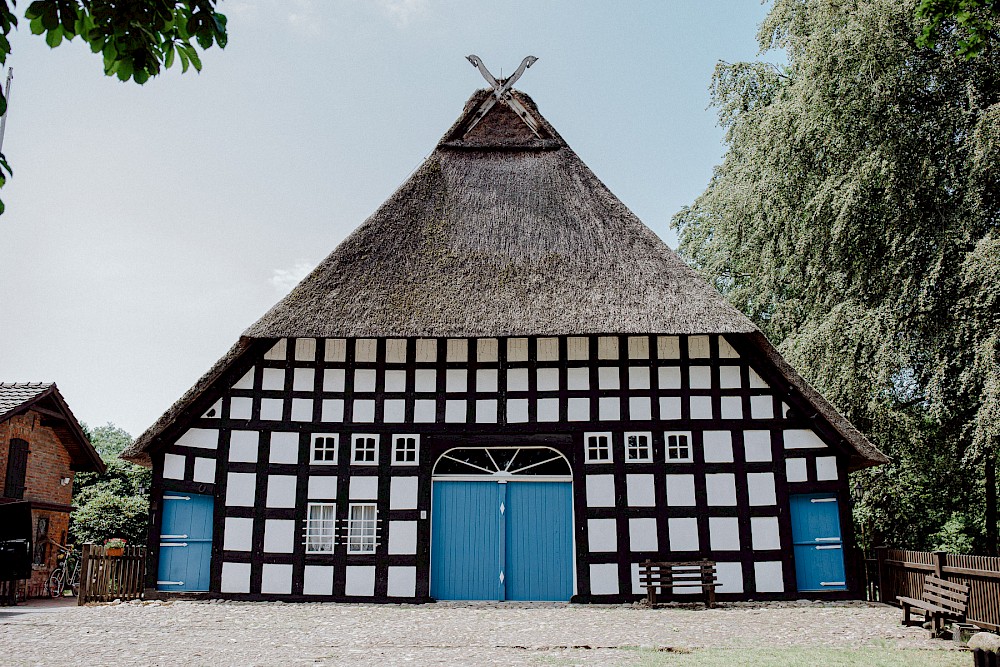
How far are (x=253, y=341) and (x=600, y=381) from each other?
551 cm

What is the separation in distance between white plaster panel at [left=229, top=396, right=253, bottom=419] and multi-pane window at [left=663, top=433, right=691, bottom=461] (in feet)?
21.5

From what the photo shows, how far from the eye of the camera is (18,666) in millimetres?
6801

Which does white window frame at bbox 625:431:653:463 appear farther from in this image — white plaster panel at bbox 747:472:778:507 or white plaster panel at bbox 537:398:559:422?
white plaster panel at bbox 747:472:778:507

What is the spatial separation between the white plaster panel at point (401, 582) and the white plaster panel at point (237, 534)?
2.19 metres

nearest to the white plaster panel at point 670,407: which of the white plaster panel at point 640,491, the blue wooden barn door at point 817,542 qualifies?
the white plaster panel at point 640,491

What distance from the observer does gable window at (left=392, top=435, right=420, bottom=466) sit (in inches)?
492

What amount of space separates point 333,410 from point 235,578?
2882 millimetres

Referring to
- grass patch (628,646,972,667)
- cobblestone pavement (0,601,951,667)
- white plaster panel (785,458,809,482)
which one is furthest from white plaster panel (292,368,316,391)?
white plaster panel (785,458,809,482)

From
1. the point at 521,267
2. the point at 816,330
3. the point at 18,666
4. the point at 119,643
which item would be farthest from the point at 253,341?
the point at 816,330

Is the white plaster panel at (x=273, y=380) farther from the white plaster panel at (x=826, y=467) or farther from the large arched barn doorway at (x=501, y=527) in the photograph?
the white plaster panel at (x=826, y=467)

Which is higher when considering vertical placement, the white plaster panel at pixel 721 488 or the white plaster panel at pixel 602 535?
the white plaster panel at pixel 721 488

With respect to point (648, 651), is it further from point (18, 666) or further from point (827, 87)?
point (827, 87)

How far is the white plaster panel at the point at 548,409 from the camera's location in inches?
497

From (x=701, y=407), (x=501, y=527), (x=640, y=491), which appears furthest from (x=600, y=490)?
(x=701, y=407)
